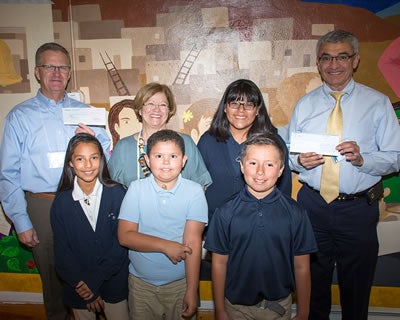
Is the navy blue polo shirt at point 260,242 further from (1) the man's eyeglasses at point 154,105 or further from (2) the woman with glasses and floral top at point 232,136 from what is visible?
(1) the man's eyeglasses at point 154,105

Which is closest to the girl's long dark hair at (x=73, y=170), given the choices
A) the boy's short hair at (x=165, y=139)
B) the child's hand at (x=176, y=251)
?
the boy's short hair at (x=165, y=139)

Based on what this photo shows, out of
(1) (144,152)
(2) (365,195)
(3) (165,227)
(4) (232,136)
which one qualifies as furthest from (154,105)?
(2) (365,195)

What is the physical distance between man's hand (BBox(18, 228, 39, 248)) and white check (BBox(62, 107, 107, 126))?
94cm

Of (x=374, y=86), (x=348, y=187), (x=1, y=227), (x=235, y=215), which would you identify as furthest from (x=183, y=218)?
(x=1, y=227)

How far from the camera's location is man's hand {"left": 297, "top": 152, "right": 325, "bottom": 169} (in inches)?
92.8

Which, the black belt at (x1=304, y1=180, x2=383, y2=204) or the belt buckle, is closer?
the belt buckle

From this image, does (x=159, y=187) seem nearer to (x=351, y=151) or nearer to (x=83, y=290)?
(x=83, y=290)

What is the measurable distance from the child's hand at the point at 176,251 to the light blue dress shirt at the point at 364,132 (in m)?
1.22

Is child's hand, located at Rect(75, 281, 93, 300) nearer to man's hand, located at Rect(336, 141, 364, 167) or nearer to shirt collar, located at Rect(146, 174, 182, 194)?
shirt collar, located at Rect(146, 174, 182, 194)

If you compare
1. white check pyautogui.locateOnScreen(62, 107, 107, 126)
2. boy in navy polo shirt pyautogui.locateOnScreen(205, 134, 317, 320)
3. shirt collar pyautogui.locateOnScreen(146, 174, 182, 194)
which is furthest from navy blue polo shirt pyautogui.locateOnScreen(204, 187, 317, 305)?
white check pyautogui.locateOnScreen(62, 107, 107, 126)

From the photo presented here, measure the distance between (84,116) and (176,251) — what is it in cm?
140

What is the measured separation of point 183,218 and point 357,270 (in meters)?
1.54

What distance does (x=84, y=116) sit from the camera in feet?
8.51

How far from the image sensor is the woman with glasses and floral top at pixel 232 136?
2305 mm
